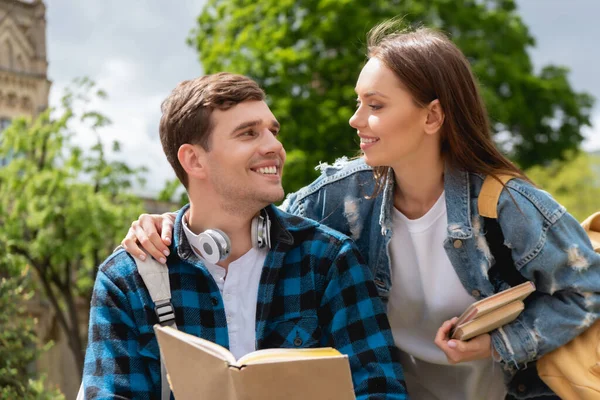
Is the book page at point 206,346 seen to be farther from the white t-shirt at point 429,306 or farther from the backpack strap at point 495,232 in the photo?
the backpack strap at point 495,232

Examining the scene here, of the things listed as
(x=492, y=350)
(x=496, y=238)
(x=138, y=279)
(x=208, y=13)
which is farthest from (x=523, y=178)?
(x=208, y=13)

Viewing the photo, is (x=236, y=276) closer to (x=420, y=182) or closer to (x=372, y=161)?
(x=372, y=161)

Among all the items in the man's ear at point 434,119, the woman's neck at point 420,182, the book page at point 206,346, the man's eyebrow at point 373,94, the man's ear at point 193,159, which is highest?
the man's eyebrow at point 373,94

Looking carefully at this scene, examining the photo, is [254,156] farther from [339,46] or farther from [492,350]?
[339,46]

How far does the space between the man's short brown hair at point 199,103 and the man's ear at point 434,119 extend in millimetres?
747

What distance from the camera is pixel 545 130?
28.2 metres

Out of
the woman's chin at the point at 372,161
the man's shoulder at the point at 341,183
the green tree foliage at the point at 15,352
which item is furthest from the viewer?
the green tree foliage at the point at 15,352

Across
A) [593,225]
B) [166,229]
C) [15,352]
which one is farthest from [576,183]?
[166,229]

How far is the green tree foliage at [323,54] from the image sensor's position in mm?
20469

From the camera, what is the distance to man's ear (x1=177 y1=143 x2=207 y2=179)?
3.90 metres

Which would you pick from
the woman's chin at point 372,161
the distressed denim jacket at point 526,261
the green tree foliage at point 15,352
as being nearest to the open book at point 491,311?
the distressed denim jacket at point 526,261

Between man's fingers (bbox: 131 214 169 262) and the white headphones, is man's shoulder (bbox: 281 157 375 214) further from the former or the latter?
man's fingers (bbox: 131 214 169 262)

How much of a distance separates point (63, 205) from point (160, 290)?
16.6 m

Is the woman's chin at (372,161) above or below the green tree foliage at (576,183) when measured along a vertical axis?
below
